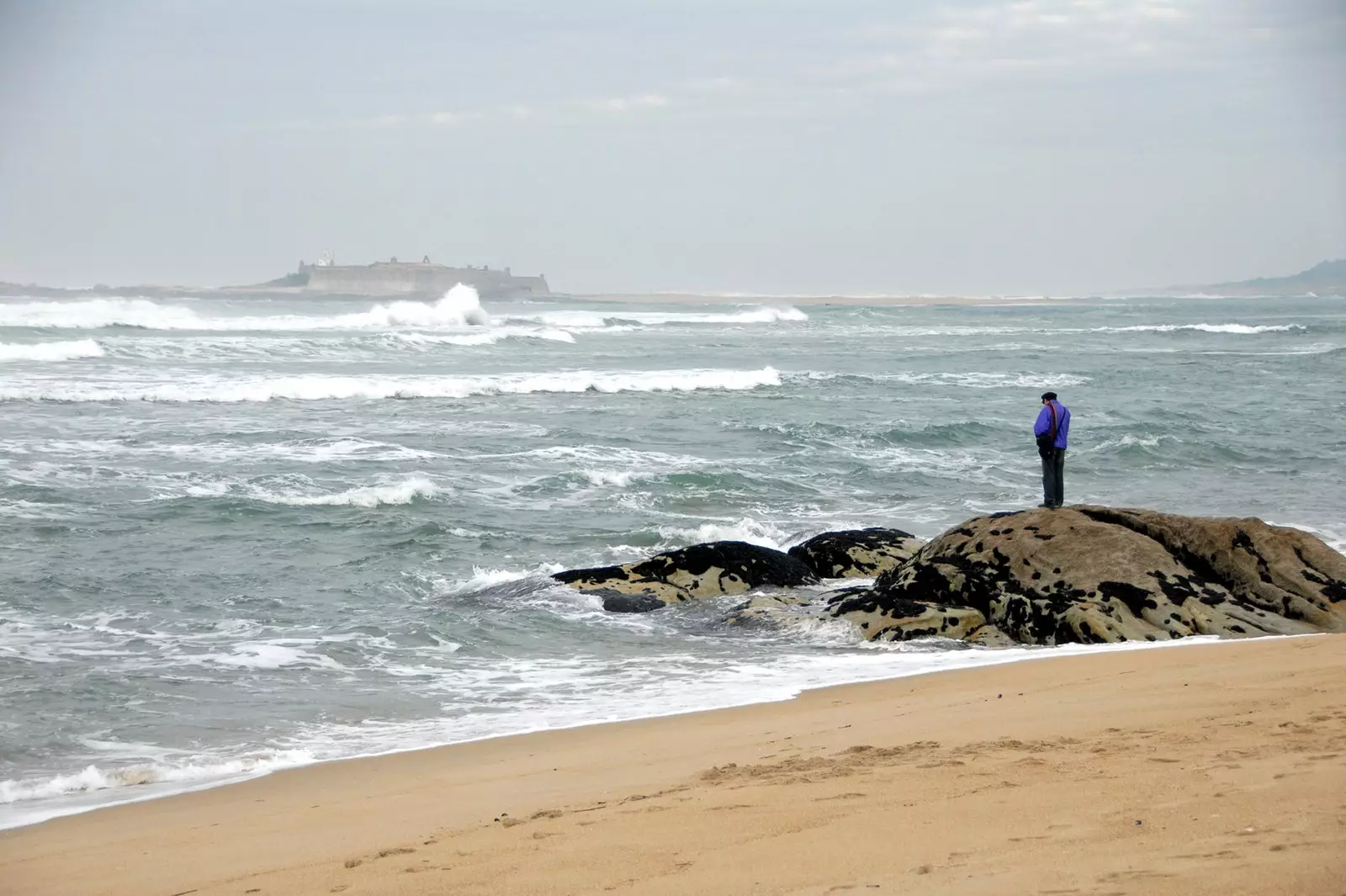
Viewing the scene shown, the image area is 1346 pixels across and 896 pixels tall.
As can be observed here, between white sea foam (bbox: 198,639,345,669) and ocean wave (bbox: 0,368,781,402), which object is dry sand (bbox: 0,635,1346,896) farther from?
ocean wave (bbox: 0,368,781,402)

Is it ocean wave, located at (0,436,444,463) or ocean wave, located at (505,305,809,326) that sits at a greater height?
ocean wave, located at (505,305,809,326)

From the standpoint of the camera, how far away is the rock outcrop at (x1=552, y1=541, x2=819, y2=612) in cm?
1023

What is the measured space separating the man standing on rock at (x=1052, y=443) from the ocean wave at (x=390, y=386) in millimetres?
18870

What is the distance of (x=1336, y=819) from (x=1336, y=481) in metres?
14.4

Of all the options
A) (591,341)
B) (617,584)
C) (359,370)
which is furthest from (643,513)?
(591,341)

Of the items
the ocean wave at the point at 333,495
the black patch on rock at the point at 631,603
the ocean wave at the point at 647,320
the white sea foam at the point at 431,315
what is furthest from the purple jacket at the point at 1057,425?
the ocean wave at the point at 647,320

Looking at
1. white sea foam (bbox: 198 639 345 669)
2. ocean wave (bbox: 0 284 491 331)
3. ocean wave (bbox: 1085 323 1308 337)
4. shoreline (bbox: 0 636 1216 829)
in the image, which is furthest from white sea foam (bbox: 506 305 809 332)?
shoreline (bbox: 0 636 1216 829)

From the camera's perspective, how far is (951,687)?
7.25 m

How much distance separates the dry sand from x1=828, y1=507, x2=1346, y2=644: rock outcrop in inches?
60.5

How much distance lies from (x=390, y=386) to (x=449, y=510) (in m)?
15.7

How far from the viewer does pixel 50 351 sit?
113 ft

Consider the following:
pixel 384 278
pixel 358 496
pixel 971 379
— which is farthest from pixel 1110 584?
pixel 384 278

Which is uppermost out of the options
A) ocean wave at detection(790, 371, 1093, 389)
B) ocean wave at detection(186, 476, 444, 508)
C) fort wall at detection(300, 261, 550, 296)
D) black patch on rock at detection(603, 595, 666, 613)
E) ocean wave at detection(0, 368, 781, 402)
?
fort wall at detection(300, 261, 550, 296)

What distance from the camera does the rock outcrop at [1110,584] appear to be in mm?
8586
